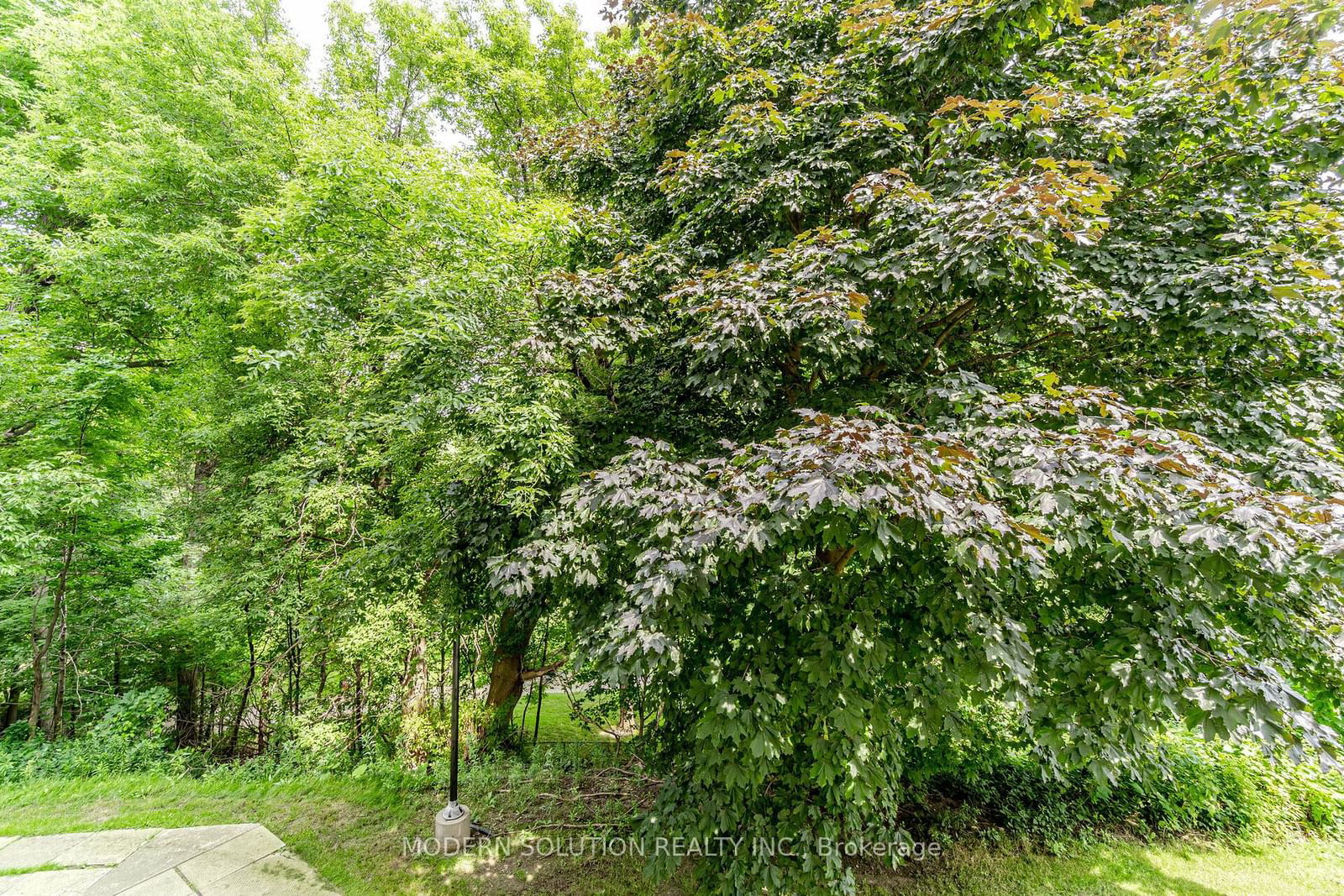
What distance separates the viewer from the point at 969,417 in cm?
319

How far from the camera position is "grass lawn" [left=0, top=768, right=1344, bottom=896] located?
4051 millimetres

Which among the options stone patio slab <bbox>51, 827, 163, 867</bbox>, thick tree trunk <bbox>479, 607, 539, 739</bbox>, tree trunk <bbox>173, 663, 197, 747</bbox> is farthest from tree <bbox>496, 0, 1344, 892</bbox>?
tree trunk <bbox>173, 663, 197, 747</bbox>

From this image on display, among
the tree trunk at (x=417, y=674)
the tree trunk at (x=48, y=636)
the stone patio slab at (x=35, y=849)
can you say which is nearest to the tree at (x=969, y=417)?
the tree trunk at (x=417, y=674)

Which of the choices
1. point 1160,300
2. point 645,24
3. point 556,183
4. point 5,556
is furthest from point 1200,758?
point 5,556

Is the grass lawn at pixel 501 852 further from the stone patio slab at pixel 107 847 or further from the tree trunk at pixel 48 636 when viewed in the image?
the tree trunk at pixel 48 636

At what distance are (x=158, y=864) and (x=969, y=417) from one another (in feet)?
21.0

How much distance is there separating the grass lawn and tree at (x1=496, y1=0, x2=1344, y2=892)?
4.72 ft

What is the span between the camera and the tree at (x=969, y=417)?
2.30 meters

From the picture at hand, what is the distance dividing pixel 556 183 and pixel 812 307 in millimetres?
5190

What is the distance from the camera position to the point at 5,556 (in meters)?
5.98

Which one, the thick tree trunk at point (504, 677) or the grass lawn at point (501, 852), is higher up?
the thick tree trunk at point (504, 677)

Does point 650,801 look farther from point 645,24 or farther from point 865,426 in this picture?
point 645,24

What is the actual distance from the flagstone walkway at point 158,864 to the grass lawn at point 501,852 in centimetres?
29

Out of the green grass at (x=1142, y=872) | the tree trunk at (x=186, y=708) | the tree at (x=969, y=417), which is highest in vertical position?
the tree at (x=969, y=417)
